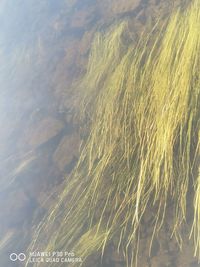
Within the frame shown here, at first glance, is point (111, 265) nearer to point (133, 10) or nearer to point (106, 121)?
point (106, 121)

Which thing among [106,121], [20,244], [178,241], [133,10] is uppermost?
[133,10]

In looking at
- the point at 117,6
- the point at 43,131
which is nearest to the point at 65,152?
the point at 43,131

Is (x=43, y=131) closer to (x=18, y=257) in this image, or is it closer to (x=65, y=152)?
(x=65, y=152)

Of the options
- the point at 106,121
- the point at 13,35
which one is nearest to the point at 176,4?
the point at 106,121

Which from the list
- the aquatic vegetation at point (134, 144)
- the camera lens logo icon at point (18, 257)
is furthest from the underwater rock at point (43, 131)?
the camera lens logo icon at point (18, 257)

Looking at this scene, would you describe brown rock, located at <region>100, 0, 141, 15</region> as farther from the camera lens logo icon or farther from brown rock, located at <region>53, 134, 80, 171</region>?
the camera lens logo icon
